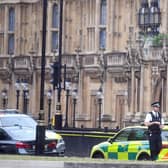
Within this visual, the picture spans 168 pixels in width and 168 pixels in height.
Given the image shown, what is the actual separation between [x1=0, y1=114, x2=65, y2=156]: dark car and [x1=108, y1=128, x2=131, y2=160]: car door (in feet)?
5.89

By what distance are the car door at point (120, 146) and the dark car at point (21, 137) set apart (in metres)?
1.80

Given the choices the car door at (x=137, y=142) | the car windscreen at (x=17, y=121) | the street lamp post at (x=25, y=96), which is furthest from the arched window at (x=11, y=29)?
the car door at (x=137, y=142)

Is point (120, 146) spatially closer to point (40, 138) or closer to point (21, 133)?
point (40, 138)

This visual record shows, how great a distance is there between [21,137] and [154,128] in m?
5.74

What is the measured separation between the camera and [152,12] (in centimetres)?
7400

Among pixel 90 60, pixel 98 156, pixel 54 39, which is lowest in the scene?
pixel 98 156

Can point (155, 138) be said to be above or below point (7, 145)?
above

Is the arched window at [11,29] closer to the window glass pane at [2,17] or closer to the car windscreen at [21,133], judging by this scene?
the window glass pane at [2,17]

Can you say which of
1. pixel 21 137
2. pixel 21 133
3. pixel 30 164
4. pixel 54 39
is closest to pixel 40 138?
pixel 21 137

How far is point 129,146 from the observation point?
44125 millimetres

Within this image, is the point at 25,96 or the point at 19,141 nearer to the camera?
the point at 19,141

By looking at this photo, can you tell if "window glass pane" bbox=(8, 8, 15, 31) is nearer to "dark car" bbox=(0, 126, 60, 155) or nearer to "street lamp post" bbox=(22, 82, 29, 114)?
"street lamp post" bbox=(22, 82, 29, 114)

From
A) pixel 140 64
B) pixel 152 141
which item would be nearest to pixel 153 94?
pixel 140 64

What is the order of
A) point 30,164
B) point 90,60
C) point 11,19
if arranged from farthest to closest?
point 11,19 → point 90,60 → point 30,164
